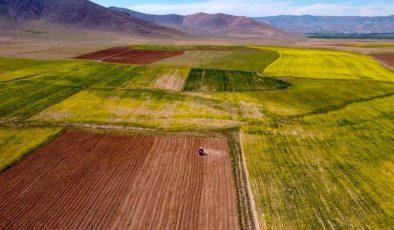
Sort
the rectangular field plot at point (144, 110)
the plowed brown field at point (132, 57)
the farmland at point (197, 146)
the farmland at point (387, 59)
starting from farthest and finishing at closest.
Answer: the farmland at point (387, 59), the plowed brown field at point (132, 57), the rectangular field plot at point (144, 110), the farmland at point (197, 146)

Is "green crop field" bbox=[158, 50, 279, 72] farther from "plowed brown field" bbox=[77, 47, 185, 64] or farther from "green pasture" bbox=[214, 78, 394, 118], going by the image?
"green pasture" bbox=[214, 78, 394, 118]

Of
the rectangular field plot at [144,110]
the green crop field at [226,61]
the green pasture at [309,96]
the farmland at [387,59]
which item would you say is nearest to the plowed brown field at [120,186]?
the rectangular field plot at [144,110]

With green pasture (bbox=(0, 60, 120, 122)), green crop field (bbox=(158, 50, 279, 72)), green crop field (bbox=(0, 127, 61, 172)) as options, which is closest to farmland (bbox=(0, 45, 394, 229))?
green crop field (bbox=(0, 127, 61, 172))

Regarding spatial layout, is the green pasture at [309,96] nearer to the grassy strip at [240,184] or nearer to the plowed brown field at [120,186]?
the grassy strip at [240,184]

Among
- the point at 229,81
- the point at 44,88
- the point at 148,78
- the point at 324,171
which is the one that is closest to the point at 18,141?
the point at 44,88

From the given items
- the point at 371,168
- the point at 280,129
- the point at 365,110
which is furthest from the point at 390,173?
the point at 365,110

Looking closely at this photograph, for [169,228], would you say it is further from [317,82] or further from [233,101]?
[317,82]

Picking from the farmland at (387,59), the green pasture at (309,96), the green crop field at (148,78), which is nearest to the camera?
the green pasture at (309,96)

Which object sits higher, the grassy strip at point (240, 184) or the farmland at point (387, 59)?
the farmland at point (387, 59)
